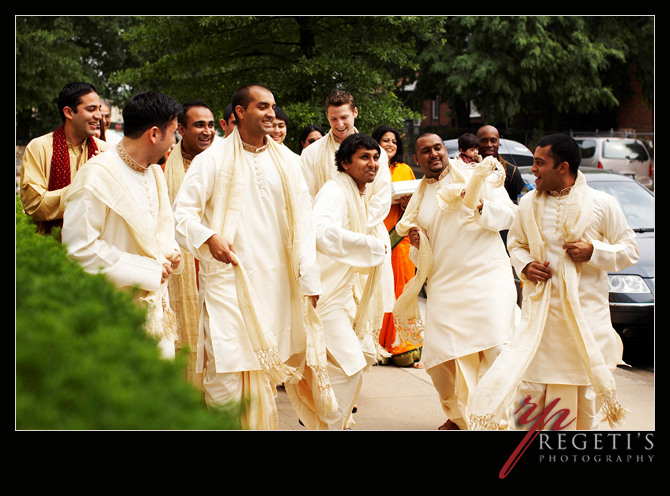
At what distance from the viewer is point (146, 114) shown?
12.4 feet

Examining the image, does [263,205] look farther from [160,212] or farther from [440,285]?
[440,285]

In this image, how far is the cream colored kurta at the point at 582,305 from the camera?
4.33 metres

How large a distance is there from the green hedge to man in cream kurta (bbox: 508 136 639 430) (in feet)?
9.92

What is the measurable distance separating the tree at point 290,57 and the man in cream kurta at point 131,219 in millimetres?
7203

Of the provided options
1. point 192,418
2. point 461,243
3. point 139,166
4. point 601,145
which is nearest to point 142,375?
point 192,418

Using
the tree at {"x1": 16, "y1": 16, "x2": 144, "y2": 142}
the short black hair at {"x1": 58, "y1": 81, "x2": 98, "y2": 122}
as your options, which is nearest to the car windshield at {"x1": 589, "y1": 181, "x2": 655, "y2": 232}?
the short black hair at {"x1": 58, "y1": 81, "x2": 98, "y2": 122}

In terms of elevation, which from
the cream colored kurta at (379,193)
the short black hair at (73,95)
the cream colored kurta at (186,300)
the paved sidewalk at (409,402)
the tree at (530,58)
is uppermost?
the tree at (530,58)

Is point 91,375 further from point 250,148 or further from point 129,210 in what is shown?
point 250,148

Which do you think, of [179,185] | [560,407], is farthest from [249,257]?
[560,407]

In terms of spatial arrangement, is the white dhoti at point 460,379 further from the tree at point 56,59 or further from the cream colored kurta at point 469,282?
the tree at point 56,59

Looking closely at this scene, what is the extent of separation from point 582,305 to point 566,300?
151mm

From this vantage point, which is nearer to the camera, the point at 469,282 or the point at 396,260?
the point at 469,282

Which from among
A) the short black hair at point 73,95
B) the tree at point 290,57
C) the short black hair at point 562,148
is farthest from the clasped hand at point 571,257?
the tree at point 290,57
